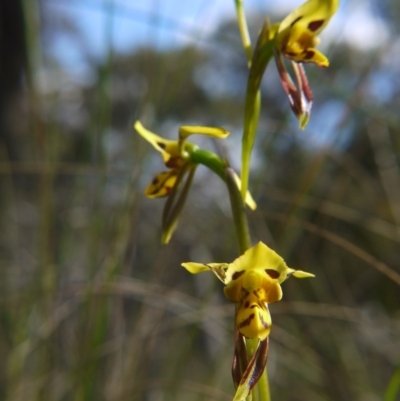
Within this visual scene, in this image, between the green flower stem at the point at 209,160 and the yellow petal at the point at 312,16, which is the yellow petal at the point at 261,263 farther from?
the yellow petal at the point at 312,16

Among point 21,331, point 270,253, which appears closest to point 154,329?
point 21,331

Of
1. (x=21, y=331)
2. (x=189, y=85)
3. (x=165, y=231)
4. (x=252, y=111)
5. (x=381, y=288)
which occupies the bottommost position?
(x=189, y=85)

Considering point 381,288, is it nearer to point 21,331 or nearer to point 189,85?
point 21,331

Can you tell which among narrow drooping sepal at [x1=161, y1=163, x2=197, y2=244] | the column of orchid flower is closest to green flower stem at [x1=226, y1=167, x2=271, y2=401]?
the column of orchid flower

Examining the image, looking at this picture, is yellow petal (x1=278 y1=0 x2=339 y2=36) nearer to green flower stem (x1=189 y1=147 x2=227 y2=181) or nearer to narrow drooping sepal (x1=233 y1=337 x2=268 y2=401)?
green flower stem (x1=189 y1=147 x2=227 y2=181)

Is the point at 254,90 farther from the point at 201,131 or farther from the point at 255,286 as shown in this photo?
the point at 255,286
